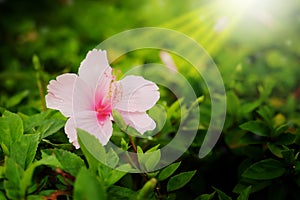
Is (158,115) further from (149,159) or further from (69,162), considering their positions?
(69,162)

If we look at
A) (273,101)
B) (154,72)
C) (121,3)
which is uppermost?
(121,3)

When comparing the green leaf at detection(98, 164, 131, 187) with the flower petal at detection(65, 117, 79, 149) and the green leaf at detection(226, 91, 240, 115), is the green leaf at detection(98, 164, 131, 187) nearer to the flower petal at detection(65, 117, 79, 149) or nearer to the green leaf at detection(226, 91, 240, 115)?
the flower petal at detection(65, 117, 79, 149)

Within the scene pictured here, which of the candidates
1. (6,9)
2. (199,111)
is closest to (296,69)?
(199,111)

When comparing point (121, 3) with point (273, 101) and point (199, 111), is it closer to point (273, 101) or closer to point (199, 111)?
point (273, 101)

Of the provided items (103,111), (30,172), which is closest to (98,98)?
(103,111)

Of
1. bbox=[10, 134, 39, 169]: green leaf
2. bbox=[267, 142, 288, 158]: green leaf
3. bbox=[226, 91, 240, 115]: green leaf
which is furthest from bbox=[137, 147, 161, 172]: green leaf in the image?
bbox=[226, 91, 240, 115]: green leaf

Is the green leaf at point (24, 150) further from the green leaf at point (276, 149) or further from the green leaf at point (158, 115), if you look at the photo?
the green leaf at point (276, 149)

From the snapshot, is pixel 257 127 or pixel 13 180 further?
pixel 257 127
